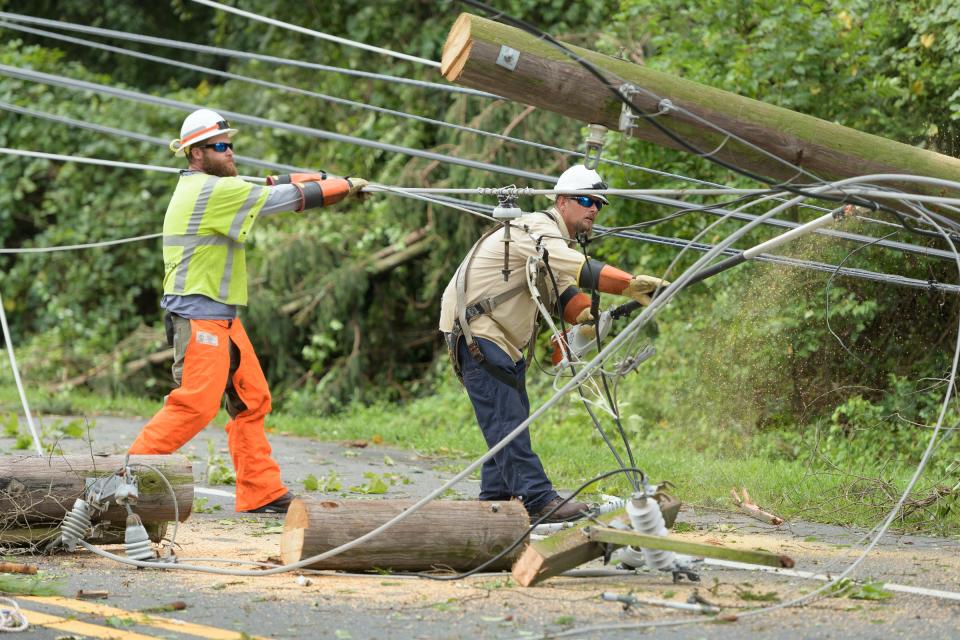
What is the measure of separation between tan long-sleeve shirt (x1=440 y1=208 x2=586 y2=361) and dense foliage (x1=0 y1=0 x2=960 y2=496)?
2.41 m

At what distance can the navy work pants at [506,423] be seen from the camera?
6.86 metres

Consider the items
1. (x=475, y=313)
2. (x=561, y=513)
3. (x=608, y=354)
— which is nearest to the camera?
(x=608, y=354)

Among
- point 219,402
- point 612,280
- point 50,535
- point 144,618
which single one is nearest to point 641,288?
point 612,280

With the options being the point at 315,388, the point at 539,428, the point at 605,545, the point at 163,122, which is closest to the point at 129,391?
the point at 315,388

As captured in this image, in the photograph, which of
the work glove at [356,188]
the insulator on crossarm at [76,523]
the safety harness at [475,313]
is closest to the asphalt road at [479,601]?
the insulator on crossarm at [76,523]

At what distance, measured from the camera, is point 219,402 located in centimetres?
717

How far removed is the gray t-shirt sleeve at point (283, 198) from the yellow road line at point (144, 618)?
2527 mm

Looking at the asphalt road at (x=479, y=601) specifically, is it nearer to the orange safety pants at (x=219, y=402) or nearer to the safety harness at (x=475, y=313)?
the orange safety pants at (x=219, y=402)

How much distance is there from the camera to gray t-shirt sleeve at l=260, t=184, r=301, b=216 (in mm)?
7238

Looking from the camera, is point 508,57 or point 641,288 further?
point 641,288

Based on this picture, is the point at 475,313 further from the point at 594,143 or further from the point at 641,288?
the point at 594,143

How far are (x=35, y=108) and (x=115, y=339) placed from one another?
3.34 m

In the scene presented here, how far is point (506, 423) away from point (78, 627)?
8.46 feet

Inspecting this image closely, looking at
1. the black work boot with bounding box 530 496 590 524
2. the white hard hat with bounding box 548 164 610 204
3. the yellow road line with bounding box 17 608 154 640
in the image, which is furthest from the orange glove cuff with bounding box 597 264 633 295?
the yellow road line with bounding box 17 608 154 640
